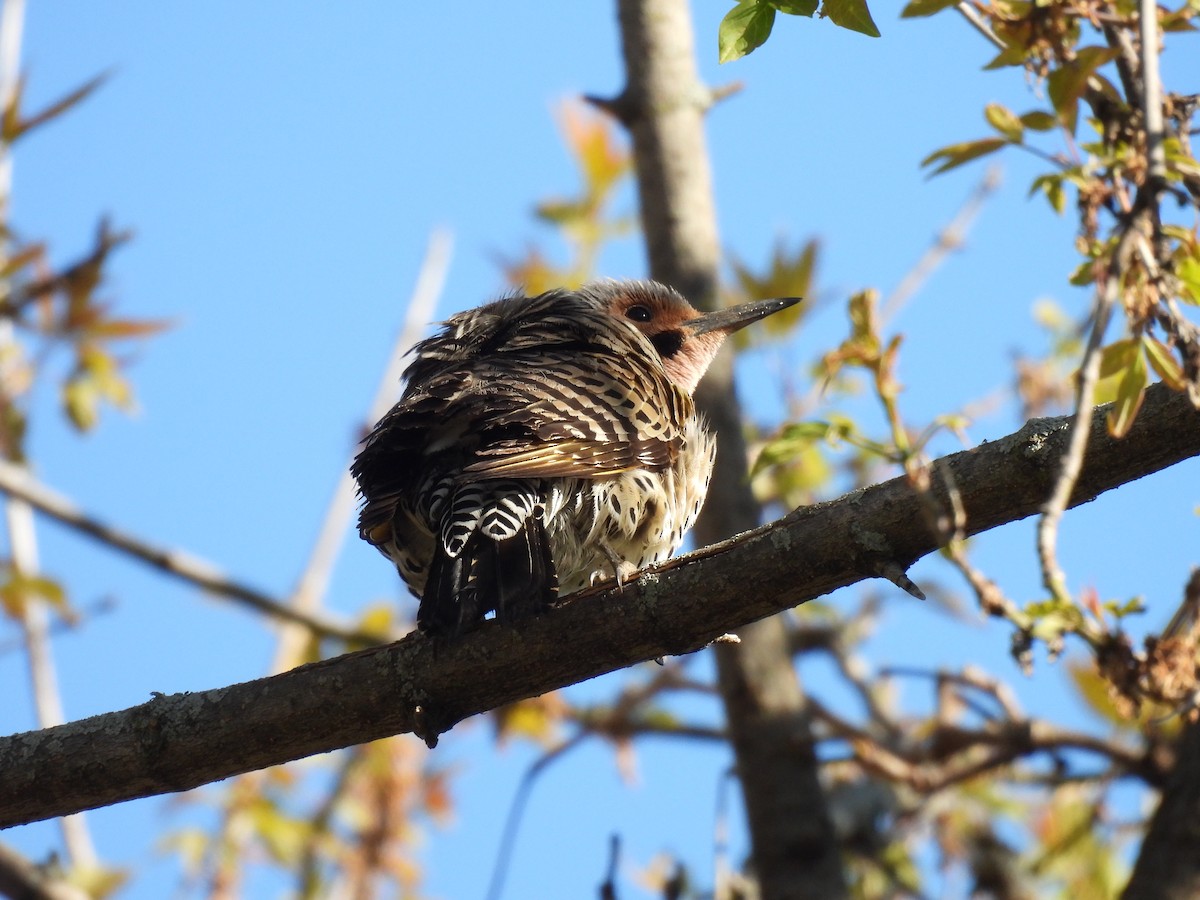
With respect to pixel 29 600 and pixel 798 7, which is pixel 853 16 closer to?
pixel 798 7

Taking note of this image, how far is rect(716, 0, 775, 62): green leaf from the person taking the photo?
2.43 meters

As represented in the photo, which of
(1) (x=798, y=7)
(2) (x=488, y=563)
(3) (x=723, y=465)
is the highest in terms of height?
(3) (x=723, y=465)

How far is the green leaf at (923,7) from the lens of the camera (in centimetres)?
264

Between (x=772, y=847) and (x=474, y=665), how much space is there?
1.91 metres

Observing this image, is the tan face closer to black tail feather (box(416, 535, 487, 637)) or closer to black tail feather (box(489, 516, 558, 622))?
black tail feather (box(489, 516, 558, 622))

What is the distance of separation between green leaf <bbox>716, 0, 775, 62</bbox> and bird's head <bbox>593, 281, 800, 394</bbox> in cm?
264

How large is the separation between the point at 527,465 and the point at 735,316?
6.21ft

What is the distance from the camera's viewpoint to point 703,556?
2.95 meters

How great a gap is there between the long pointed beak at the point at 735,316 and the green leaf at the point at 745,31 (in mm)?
A: 2659

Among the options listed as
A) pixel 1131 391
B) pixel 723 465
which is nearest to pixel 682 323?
pixel 723 465

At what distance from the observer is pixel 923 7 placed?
2.65 meters

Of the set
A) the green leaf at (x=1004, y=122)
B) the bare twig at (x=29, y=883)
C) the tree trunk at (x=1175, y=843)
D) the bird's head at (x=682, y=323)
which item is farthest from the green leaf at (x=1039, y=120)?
the bare twig at (x=29, y=883)

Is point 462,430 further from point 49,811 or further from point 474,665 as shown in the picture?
point 49,811

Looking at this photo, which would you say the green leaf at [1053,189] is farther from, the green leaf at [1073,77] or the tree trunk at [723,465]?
the tree trunk at [723,465]
